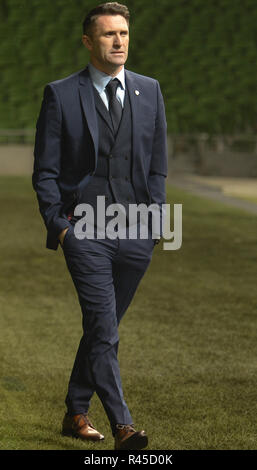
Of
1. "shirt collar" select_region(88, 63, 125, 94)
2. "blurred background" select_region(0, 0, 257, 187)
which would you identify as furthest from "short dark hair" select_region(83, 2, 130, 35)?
"blurred background" select_region(0, 0, 257, 187)

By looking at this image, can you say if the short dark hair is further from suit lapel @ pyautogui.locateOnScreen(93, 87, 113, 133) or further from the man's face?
suit lapel @ pyautogui.locateOnScreen(93, 87, 113, 133)

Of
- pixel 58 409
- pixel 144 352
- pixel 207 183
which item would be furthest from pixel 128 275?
pixel 207 183

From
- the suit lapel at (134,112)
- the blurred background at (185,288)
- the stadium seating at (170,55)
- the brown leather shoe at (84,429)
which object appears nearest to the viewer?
the suit lapel at (134,112)

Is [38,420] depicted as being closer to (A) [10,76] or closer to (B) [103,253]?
(B) [103,253]

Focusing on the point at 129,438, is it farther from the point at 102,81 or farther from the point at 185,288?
the point at 185,288

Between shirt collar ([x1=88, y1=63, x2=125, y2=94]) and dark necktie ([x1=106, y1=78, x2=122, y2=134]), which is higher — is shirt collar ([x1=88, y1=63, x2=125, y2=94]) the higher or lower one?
the higher one

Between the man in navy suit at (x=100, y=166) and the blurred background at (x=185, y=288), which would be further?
the blurred background at (x=185, y=288)

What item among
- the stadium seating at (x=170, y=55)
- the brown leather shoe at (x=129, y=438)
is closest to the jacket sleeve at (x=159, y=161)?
the brown leather shoe at (x=129, y=438)

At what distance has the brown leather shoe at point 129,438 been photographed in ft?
11.3

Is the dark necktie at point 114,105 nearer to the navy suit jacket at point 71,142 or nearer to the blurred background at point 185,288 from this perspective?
the navy suit jacket at point 71,142

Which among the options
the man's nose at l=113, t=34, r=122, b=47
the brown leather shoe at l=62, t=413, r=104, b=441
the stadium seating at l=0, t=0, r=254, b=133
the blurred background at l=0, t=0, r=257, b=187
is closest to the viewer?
the man's nose at l=113, t=34, r=122, b=47

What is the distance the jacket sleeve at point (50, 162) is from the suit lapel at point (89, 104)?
9 centimetres

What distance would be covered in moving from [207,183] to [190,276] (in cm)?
1350

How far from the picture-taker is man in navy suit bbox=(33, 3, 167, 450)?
11.4 feet
